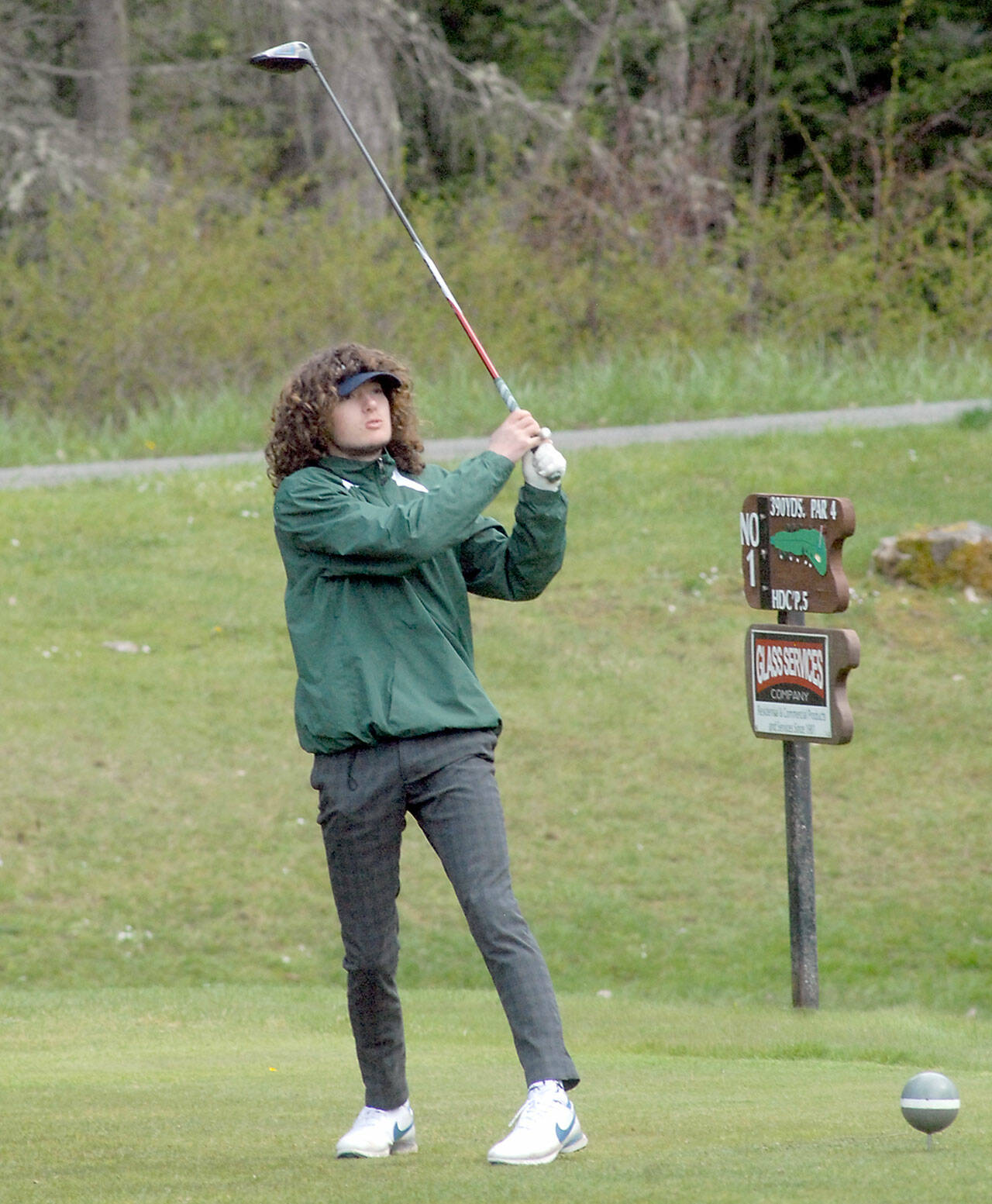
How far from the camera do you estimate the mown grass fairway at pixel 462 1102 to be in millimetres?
3713

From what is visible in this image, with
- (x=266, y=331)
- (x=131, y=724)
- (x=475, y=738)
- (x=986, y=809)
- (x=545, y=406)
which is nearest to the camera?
(x=475, y=738)

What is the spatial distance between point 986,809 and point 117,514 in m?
7.15

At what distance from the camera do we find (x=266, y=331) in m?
19.5

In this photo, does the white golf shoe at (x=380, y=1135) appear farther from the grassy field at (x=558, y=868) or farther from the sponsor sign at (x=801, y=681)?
the sponsor sign at (x=801, y=681)

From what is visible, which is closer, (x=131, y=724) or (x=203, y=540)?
(x=131, y=724)

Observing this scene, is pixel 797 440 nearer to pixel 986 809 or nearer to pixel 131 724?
pixel 986 809

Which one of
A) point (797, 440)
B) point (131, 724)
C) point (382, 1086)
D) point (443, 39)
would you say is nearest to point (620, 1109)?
point (382, 1086)

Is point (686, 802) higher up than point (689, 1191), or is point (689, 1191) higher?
point (689, 1191)

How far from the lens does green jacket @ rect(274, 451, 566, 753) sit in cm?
404

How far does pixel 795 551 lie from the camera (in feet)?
25.5

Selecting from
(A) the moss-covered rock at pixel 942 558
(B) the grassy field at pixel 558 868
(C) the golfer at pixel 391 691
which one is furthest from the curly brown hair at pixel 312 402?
(A) the moss-covered rock at pixel 942 558

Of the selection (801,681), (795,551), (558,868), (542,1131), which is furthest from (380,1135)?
(558,868)

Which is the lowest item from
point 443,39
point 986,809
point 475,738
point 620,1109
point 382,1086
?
point 986,809

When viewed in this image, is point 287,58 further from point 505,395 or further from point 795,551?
point 795,551
